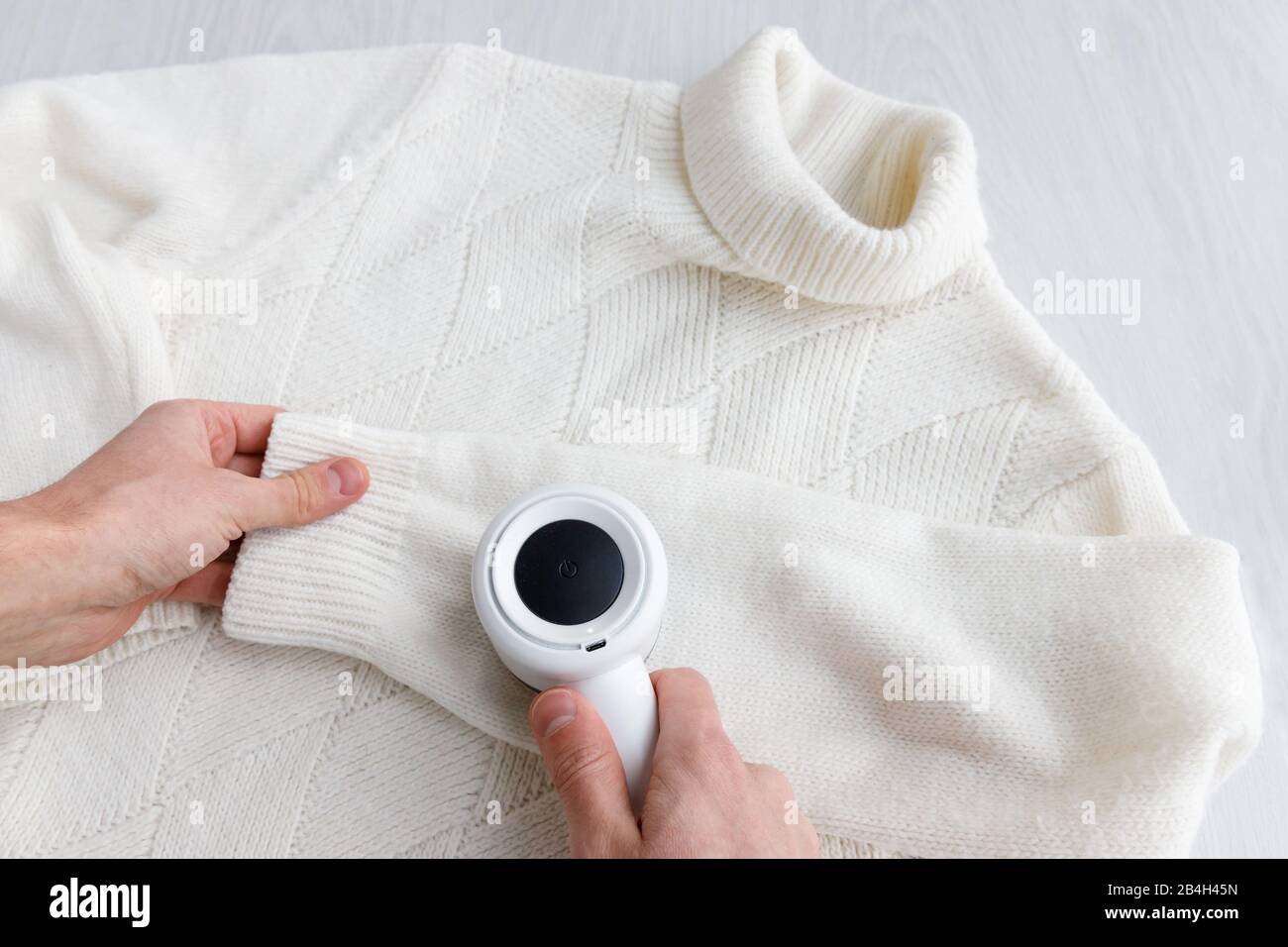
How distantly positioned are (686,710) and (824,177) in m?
0.54

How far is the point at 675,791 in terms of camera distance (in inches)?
25.2

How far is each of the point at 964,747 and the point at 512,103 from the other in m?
0.74

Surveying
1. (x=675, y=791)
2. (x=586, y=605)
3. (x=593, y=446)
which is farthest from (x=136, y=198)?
(x=675, y=791)

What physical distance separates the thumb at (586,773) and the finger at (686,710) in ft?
0.14

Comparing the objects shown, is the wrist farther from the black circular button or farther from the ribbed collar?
the ribbed collar

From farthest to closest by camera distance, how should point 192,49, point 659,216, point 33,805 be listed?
point 192,49 → point 659,216 → point 33,805

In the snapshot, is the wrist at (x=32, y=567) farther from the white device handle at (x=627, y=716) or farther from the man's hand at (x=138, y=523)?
the white device handle at (x=627, y=716)

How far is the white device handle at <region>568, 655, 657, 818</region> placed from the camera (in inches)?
27.1

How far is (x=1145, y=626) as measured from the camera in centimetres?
74

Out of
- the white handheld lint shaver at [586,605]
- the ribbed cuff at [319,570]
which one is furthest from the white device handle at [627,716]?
the ribbed cuff at [319,570]

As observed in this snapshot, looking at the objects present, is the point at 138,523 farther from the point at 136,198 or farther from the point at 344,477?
the point at 136,198
